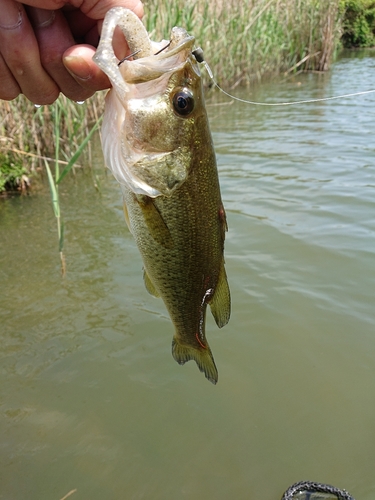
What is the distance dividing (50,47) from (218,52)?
34.2 ft

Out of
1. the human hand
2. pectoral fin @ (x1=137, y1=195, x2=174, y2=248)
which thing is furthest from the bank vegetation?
pectoral fin @ (x1=137, y1=195, x2=174, y2=248)

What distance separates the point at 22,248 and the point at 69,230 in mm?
577

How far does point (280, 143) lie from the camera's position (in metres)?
7.77

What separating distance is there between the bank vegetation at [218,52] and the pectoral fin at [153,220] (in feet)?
11.7

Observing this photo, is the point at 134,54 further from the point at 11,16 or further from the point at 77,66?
the point at 11,16

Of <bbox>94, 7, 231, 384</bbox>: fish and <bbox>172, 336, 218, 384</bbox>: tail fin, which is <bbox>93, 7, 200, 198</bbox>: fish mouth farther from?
<bbox>172, 336, 218, 384</bbox>: tail fin

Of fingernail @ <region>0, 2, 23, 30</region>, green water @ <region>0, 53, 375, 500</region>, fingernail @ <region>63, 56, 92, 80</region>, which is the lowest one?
green water @ <region>0, 53, 375, 500</region>

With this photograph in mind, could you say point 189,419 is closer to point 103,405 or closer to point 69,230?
point 103,405

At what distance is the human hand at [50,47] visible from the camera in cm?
163

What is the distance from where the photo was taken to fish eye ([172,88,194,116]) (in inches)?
62.0

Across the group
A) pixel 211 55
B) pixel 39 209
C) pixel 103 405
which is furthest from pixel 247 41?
pixel 103 405

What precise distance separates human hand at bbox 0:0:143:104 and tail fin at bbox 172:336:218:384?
1.12 m

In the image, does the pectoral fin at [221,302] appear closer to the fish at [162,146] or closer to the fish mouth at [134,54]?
the fish at [162,146]

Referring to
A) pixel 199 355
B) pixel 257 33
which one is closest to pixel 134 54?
pixel 199 355
